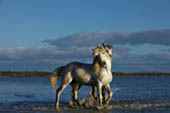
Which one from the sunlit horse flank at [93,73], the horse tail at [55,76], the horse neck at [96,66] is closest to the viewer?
the sunlit horse flank at [93,73]

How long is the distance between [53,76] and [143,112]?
3716mm

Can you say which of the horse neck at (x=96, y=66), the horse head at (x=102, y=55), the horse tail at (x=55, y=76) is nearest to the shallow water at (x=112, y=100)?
the horse tail at (x=55, y=76)

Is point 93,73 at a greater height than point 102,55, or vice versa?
point 102,55

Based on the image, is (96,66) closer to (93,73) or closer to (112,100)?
(93,73)

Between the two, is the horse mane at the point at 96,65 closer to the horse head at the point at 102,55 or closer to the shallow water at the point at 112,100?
the horse head at the point at 102,55

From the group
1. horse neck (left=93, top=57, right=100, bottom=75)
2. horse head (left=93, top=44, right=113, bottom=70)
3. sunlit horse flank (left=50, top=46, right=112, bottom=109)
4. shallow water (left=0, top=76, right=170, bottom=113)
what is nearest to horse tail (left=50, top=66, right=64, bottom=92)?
sunlit horse flank (left=50, top=46, right=112, bottom=109)

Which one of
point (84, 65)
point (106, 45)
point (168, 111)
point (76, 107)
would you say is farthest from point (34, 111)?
point (168, 111)

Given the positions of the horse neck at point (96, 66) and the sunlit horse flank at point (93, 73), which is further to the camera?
the horse neck at point (96, 66)

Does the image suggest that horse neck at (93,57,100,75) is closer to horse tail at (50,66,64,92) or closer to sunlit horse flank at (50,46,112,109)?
sunlit horse flank at (50,46,112,109)

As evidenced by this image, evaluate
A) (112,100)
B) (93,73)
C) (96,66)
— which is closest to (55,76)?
(93,73)

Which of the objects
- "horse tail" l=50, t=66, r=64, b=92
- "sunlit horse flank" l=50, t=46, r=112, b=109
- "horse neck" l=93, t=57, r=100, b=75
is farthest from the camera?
"horse tail" l=50, t=66, r=64, b=92

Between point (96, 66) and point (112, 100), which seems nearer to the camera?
point (96, 66)

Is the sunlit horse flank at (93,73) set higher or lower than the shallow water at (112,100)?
higher

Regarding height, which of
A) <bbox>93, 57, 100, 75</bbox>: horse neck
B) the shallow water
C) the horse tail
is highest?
<bbox>93, 57, 100, 75</bbox>: horse neck
